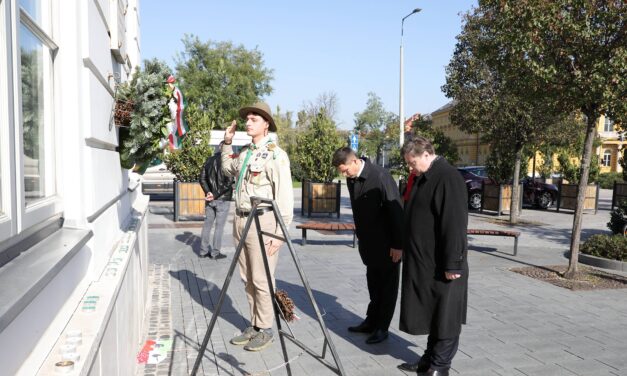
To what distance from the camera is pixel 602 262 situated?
29.2 ft

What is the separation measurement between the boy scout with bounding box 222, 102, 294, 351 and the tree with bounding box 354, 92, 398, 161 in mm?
53834

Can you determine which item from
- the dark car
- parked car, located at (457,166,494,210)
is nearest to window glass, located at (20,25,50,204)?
parked car, located at (457,166,494,210)

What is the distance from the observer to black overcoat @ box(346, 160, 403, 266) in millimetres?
4816

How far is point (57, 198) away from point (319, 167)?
13.9 metres

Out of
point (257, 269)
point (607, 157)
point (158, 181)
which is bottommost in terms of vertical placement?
point (257, 269)

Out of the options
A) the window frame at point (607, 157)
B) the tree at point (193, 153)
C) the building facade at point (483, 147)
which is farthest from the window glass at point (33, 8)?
the window frame at point (607, 157)

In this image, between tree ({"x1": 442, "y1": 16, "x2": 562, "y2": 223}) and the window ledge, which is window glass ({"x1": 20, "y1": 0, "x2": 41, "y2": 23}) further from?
tree ({"x1": 442, "y1": 16, "x2": 562, "y2": 223})

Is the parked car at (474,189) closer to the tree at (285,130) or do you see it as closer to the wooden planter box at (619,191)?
the wooden planter box at (619,191)

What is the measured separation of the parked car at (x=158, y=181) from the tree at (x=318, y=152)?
5.95 m

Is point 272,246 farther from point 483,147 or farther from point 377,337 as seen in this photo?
point 483,147

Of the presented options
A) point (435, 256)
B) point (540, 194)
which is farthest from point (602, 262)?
point (540, 194)

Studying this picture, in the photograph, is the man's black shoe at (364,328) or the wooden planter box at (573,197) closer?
the man's black shoe at (364,328)

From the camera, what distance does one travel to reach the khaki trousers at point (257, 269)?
4.49 metres

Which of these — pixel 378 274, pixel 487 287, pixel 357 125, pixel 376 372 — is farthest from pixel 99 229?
pixel 357 125
